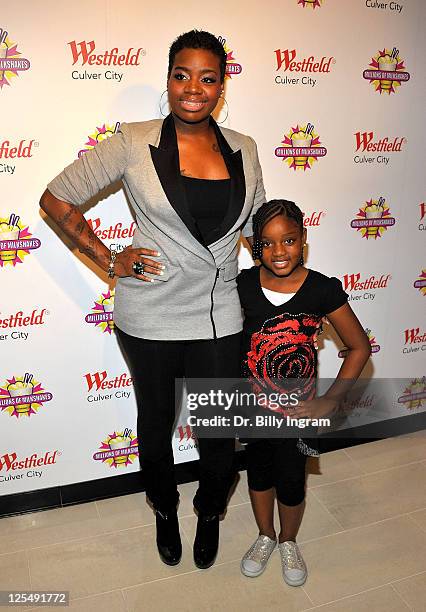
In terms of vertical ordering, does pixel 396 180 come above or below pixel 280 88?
below

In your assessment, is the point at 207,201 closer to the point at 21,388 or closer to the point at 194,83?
the point at 194,83

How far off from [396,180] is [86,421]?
1.64 metres

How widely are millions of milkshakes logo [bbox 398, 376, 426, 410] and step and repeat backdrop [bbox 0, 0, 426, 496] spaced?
0.38 m

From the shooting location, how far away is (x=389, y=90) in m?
2.45

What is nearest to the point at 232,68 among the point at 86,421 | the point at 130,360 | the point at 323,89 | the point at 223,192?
the point at 323,89

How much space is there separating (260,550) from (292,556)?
11cm

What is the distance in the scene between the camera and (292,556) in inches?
81.4

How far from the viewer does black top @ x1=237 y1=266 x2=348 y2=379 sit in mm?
1798

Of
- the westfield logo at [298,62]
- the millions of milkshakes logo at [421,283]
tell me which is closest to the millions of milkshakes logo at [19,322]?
the westfield logo at [298,62]

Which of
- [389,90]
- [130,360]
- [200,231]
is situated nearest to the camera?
[200,231]

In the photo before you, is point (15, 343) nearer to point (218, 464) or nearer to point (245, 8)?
point (218, 464)

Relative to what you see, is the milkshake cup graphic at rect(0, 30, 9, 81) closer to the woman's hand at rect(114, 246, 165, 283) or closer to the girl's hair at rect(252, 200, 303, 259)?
the woman's hand at rect(114, 246, 165, 283)

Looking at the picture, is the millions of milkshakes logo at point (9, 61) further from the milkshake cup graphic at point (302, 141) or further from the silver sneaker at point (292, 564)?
the silver sneaker at point (292, 564)

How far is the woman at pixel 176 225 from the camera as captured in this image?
1.69 m
